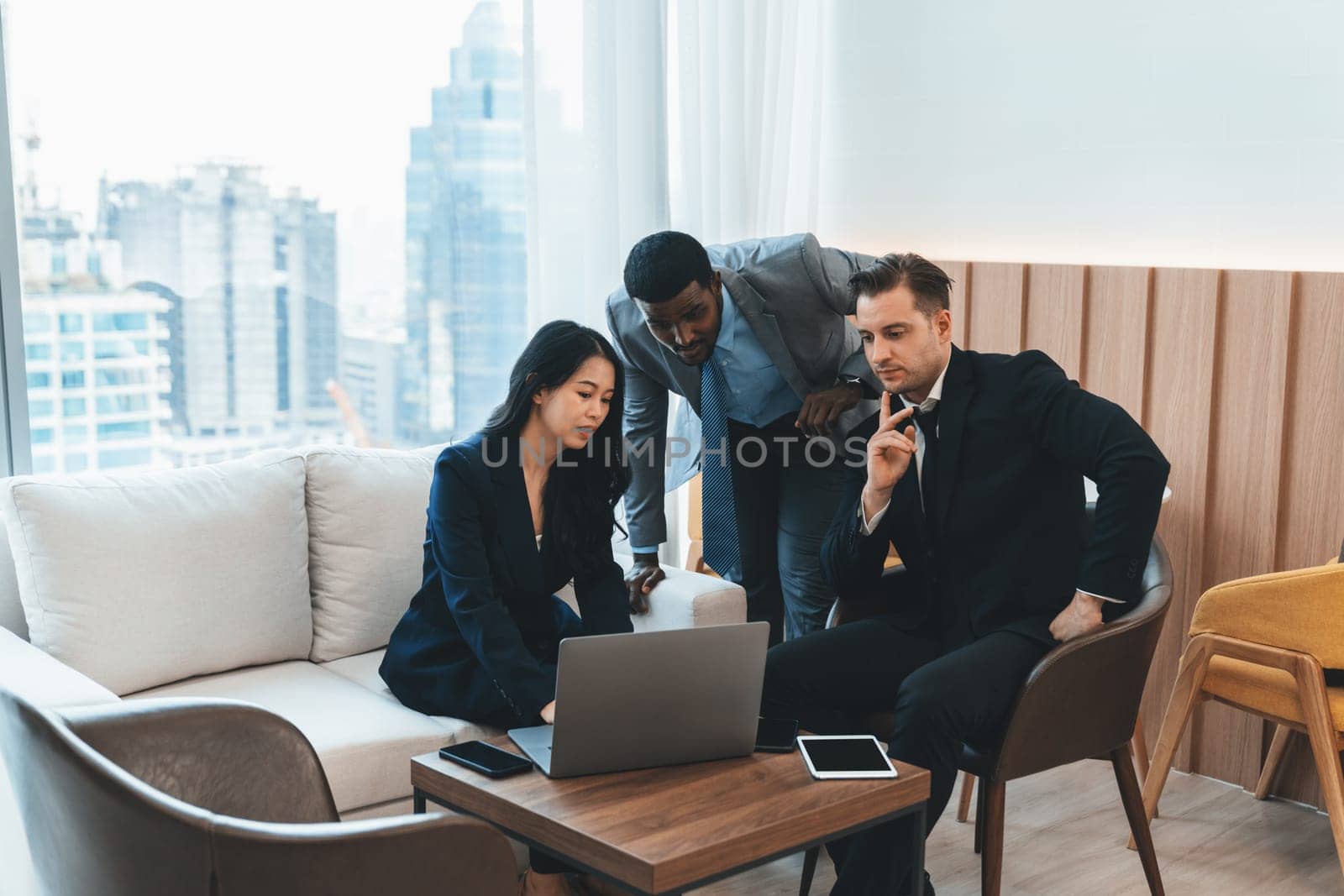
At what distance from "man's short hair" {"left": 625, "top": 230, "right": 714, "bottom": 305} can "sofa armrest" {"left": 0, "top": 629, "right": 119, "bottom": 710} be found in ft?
4.04

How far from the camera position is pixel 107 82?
10.0 ft

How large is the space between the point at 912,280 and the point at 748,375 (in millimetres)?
602

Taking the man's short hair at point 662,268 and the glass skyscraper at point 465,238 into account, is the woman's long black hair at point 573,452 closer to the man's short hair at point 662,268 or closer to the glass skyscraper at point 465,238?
the man's short hair at point 662,268

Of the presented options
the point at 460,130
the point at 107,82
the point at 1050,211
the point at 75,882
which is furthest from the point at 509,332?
the point at 75,882

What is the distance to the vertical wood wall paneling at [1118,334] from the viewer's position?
3424 mm

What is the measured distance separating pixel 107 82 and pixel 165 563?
47.9 inches

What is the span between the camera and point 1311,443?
312 centimetres

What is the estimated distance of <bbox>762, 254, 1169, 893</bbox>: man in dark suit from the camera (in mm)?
2264

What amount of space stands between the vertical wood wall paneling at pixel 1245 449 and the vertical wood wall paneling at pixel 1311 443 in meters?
0.03

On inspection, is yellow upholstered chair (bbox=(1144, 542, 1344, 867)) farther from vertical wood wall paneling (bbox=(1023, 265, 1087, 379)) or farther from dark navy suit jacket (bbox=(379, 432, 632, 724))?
dark navy suit jacket (bbox=(379, 432, 632, 724))

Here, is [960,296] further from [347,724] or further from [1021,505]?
[347,724]

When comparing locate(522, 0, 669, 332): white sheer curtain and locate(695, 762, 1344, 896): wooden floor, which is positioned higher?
locate(522, 0, 669, 332): white sheer curtain

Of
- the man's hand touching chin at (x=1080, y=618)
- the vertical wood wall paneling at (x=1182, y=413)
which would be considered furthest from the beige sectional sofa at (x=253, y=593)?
the vertical wood wall paneling at (x=1182, y=413)

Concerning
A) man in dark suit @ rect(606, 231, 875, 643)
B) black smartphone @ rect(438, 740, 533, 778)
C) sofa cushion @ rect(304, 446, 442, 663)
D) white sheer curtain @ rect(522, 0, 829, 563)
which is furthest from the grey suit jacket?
black smartphone @ rect(438, 740, 533, 778)
